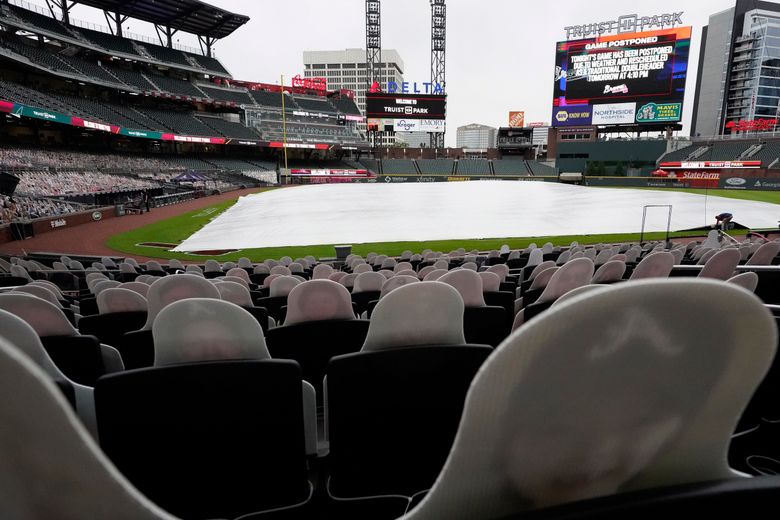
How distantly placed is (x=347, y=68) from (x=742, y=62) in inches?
4626

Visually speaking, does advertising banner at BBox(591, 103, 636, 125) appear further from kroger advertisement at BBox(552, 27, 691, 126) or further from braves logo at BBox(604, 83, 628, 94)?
braves logo at BBox(604, 83, 628, 94)

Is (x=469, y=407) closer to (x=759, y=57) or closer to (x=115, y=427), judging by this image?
(x=115, y=427)

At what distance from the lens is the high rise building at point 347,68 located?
485 feet

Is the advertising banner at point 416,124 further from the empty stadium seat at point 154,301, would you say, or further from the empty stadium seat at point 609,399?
the empty stadium seat at point 609,399

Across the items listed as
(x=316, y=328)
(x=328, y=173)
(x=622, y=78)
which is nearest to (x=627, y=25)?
(x=622, y=78)

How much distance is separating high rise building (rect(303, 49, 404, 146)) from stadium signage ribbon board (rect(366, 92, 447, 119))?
75.5 m

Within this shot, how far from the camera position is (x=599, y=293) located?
0.74m

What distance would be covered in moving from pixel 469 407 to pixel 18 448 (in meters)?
0.87

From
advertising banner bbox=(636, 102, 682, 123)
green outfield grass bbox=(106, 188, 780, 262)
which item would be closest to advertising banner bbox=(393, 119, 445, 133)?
advertising banner bbox=(636, 102, 682, 123)

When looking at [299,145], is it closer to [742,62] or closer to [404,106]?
[404,106]

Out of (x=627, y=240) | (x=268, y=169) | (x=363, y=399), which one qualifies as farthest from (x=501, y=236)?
(x=268, y=169)

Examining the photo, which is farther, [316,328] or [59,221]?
[59,221]

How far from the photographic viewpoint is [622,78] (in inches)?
2443

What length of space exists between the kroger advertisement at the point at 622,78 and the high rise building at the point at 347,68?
284ft
